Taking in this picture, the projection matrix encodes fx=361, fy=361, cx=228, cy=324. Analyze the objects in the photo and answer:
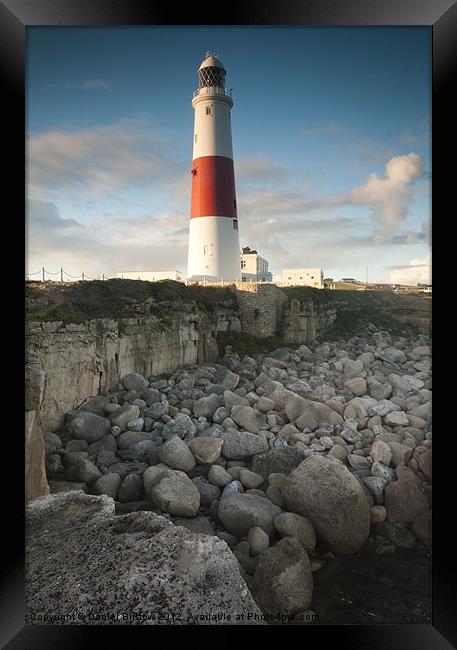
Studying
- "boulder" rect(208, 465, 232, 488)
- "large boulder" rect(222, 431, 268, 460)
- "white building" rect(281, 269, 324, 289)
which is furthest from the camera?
"white building" rect(281, 269, 324, 289)

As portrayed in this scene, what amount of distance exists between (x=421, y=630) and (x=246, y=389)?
124 inches

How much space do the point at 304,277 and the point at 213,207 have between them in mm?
2701

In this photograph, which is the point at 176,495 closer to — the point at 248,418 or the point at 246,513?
the point at 246,513

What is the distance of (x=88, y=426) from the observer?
3.80 m

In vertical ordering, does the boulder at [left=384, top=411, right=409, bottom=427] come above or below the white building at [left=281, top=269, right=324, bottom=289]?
below

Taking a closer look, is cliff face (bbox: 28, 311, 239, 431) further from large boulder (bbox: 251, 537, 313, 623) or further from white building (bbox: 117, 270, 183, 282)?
large boulder (bbox: 251, 537, 313, 623)

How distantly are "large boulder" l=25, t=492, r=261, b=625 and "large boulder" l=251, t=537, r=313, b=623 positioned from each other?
0.73ft

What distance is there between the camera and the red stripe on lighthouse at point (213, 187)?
6.50m

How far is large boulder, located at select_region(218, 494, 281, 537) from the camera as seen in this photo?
296cm

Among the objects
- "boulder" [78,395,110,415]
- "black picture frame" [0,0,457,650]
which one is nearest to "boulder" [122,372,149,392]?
"boulder" [78,395,110,415]

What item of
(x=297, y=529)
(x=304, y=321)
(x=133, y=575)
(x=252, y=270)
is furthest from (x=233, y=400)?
(x=252, y=270)

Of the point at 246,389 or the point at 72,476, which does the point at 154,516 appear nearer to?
the point at 72,476
